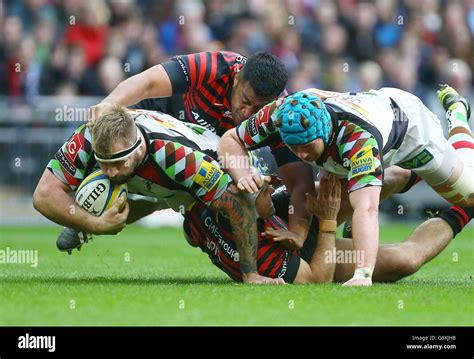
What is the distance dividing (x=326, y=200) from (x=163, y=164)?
1.39 m

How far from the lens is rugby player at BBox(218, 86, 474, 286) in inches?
311

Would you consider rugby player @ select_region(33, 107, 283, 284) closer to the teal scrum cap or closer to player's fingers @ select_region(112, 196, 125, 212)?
player's fingers @ select_region(112, 196, 125, 212)

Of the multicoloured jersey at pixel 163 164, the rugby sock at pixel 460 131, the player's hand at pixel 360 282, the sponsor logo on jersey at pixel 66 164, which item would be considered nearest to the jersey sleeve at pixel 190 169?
the multicoloured jersey at pixel 163 164

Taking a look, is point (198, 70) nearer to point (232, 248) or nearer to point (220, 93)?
point (220, 93)

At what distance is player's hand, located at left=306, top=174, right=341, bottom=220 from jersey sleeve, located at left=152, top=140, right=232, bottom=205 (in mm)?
852

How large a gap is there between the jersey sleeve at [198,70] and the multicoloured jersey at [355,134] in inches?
38.1

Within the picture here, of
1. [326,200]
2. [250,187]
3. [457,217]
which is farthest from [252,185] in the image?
[457,217]

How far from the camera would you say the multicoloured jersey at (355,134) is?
7.96 meters

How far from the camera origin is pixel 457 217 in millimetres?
9367

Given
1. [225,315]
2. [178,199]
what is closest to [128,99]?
[178,199]

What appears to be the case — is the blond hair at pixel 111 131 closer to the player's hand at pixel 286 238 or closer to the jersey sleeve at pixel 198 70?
the player's hand at pixel 286 238
